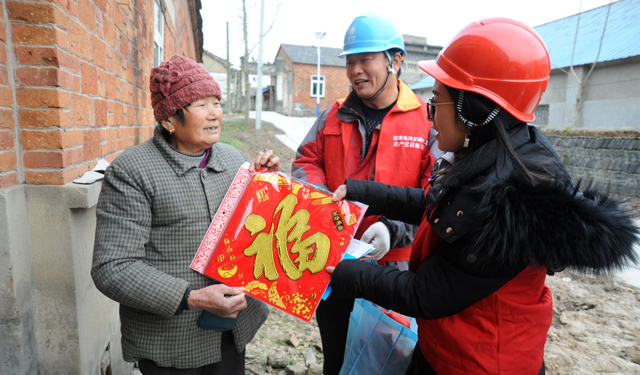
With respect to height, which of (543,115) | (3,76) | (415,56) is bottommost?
(3,76)

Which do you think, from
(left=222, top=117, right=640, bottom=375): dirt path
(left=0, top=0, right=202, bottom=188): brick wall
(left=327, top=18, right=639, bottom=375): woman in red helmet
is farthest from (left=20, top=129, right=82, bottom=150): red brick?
(left=222, top=117, right=640, bottom=375): dirt path

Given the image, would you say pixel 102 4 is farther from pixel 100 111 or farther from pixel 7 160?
pixel 7 160

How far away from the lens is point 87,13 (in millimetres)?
2090

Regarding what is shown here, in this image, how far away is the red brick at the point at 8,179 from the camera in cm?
162

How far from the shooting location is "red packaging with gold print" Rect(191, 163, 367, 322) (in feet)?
5.19

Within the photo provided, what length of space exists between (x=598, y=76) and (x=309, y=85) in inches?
1146

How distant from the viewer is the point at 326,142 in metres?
2.38

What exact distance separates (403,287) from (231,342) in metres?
0.93

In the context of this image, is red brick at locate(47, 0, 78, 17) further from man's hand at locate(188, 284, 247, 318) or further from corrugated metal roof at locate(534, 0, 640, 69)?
corrugated metal roof at locate(534, 0, 640, 69)

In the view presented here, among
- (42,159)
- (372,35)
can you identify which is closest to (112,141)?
(42,159)

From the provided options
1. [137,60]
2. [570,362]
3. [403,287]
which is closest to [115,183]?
[403,287]

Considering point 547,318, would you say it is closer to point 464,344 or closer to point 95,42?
point 464,344

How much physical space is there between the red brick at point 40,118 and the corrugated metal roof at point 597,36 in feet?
44.5

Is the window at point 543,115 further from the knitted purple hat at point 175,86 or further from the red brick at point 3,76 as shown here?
the red brick at point 3,76
